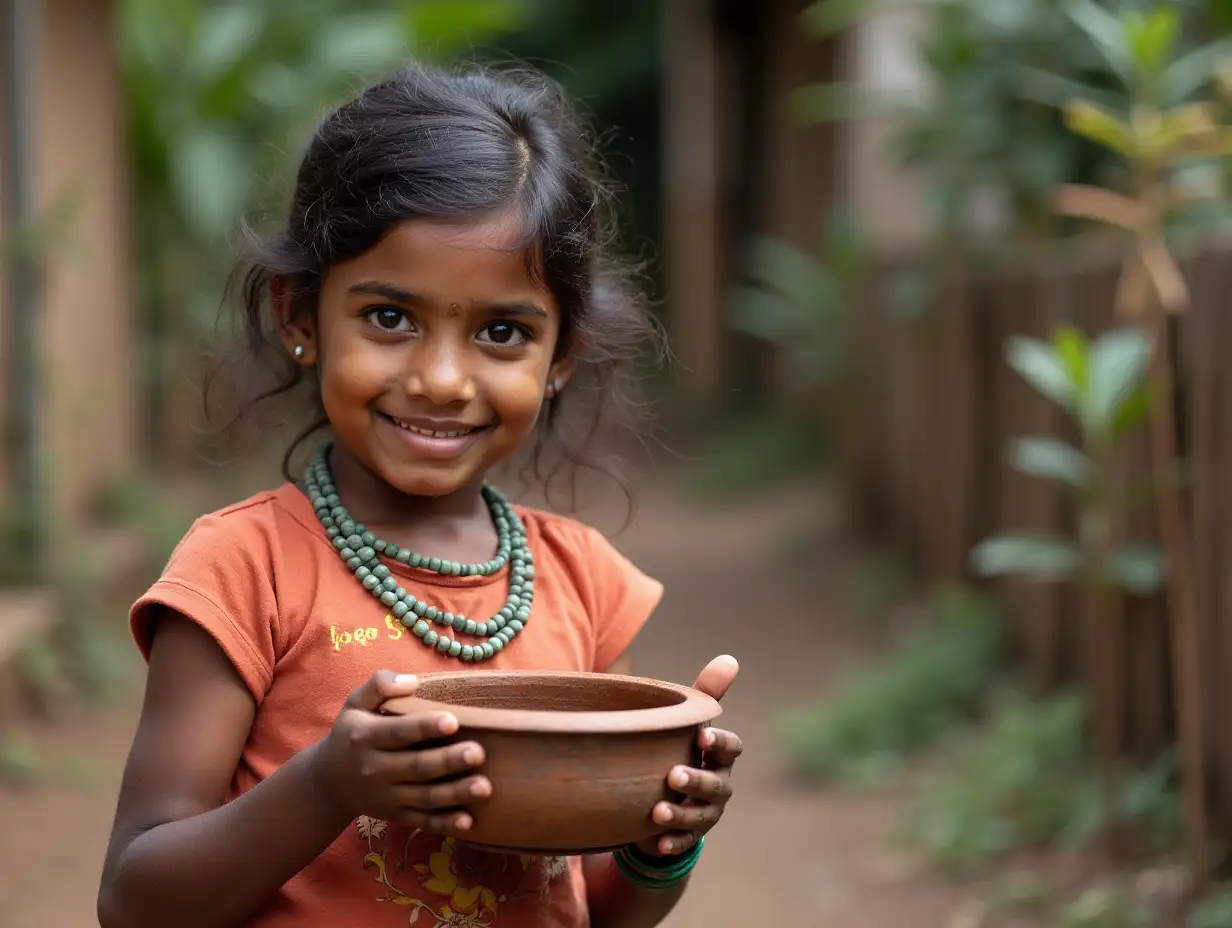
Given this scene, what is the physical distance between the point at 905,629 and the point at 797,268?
2.34 metres

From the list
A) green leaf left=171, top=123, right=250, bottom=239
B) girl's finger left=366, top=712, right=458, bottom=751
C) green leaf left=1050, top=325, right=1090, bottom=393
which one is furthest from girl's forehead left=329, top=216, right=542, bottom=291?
green leaf left=171, top=123, right=250, bottom=239

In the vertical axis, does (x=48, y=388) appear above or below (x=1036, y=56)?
below

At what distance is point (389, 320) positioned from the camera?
1.78 m

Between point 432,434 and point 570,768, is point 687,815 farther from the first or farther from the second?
point 432,434

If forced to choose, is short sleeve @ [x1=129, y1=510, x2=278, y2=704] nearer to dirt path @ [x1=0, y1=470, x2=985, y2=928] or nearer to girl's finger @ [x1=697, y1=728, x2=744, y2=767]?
girl's finger @ [x1=697, y1=728, x2=744, y2=767]

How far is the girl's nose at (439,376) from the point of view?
175 cm

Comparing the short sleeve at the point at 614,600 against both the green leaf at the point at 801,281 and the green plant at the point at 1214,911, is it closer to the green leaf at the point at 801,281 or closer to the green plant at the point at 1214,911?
the green plant at the point at 1214,911

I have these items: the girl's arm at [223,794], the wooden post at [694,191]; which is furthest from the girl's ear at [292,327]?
the wooden post at [694,191]

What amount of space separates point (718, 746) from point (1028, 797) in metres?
2.87

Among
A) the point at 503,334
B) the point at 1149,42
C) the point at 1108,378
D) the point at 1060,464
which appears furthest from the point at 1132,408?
the point at 503,334

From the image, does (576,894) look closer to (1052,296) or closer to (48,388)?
(1052,296)

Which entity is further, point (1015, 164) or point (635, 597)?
point (1015, 164)

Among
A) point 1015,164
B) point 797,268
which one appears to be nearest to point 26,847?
point 1015,164

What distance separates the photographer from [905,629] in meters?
6.37
